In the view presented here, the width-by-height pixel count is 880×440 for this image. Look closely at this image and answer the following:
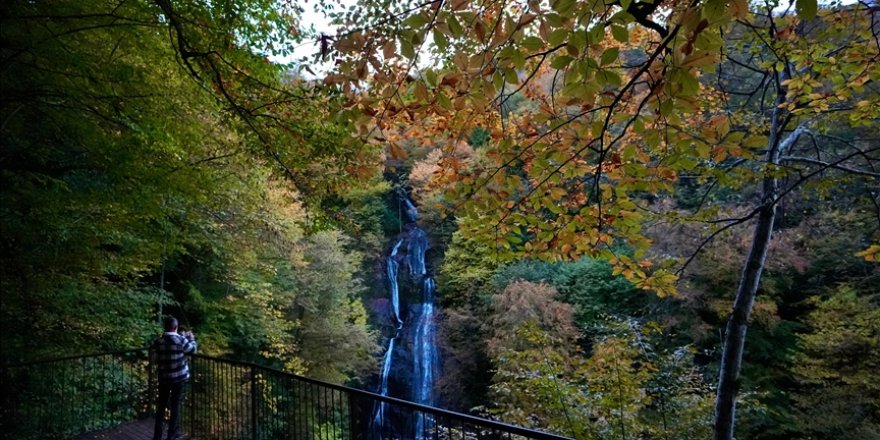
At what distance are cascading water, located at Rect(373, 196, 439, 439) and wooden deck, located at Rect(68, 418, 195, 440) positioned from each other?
7922mm

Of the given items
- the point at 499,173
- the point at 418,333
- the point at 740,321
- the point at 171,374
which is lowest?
the point at 418,333

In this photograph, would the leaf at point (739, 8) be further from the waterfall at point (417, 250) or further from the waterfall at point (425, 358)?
the waterfall at point (417, 250)

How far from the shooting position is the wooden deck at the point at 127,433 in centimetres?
605

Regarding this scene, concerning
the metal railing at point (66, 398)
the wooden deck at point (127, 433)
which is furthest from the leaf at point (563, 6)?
the metal railing at point (66, 398)

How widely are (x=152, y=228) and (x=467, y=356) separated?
1046 centimetres

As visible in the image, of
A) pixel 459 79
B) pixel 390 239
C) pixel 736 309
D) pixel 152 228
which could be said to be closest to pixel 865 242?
pixel 736 309

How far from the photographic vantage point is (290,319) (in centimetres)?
1399

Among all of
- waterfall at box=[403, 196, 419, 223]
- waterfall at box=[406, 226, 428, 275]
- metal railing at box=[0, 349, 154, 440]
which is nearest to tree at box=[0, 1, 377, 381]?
metal railing at box=[0, 349, 154, 440]

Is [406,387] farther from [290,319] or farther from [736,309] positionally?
[736,309]

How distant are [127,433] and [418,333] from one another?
12.8 meters

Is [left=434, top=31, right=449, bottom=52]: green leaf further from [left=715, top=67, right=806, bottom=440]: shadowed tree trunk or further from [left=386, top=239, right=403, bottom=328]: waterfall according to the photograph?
[left=386, top=239, right=403, bottom=328]: waterfall

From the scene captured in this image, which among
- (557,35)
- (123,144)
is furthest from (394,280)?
(557,35)

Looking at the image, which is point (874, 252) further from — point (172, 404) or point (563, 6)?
point (172, 404)

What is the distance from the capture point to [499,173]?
3.16 m
